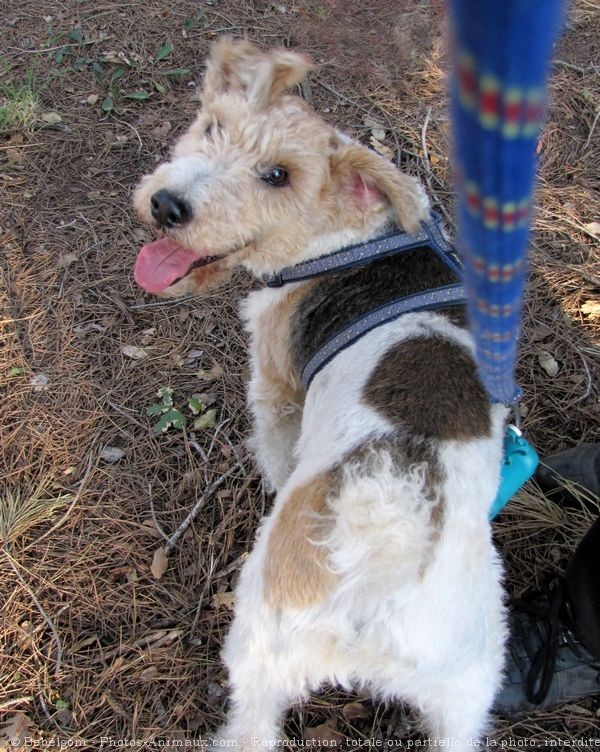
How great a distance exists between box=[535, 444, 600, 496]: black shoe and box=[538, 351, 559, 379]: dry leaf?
574mm

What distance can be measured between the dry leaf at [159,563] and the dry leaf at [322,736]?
1108mm

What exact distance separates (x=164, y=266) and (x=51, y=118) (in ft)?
11.1

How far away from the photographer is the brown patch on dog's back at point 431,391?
6.43ft

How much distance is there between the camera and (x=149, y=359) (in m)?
3.86

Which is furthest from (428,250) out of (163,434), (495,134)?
(163,434)

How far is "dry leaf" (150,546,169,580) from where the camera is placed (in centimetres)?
314

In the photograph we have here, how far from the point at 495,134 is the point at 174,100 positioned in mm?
4951

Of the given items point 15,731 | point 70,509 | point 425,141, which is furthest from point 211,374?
point 425,141

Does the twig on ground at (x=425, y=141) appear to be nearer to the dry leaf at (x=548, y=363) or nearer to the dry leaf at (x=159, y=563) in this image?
the dry leaf at (x=548, y=363)

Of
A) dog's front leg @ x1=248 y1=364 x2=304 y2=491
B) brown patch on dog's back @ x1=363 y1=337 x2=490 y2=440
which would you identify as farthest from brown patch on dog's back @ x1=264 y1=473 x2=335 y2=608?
dog's front leg @ x1=248 y1=364 x2=304 y2=491

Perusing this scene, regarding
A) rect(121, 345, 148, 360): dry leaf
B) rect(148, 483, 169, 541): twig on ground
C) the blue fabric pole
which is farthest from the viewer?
rect(121, 345, 148, 360): dry leaf

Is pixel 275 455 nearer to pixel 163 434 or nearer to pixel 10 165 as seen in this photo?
pixel 163 434

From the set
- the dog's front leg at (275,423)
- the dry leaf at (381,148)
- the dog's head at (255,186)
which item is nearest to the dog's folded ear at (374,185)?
the dog's head at (255,186)

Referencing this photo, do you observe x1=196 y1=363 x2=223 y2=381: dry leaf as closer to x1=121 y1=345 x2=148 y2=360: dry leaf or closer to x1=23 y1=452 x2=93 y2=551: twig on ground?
x1=121 y1=345 x2=148 y2=360: dry leaf
